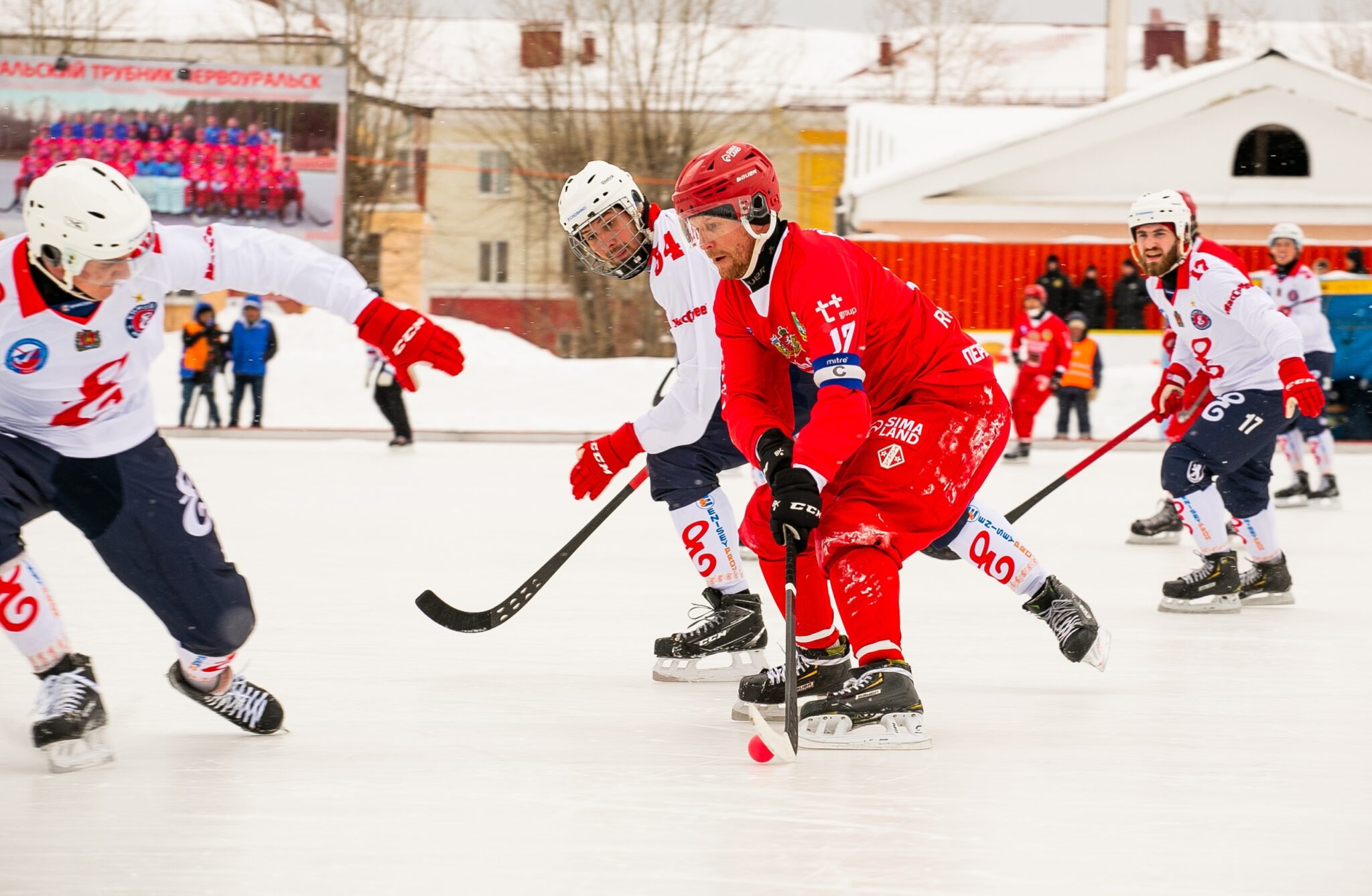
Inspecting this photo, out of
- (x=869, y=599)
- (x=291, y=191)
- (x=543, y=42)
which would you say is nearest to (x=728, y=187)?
(x=869, y=599)

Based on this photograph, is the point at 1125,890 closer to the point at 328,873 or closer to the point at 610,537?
the point at 328,873

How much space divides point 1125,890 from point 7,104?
20.5 meters

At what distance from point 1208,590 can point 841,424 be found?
8.65 feet

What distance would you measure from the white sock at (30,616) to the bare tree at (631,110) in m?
19.5

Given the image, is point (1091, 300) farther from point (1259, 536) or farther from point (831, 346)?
point (831, 346)

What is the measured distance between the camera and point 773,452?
10.1ft

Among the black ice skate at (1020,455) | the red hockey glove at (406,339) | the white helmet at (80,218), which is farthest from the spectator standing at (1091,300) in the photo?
the white helmet at (80,218)

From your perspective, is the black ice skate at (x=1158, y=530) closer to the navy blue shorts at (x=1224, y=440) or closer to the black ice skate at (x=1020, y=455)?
the navy blue shorts at (x=1224, y=440)

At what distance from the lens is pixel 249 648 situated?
4.14m

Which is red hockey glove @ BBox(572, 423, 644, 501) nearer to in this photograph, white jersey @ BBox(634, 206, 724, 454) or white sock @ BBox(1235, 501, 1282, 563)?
white jersey @ BBox(634, 206, 724, 454)

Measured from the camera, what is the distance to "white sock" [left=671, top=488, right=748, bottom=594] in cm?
408

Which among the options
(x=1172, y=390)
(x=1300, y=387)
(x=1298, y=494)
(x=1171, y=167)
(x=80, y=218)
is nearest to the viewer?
(x=80, y=218)

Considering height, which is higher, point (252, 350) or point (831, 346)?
point (831, 346)

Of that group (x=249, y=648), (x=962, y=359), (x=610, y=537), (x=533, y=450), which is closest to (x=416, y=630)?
(x=249, y=648)
